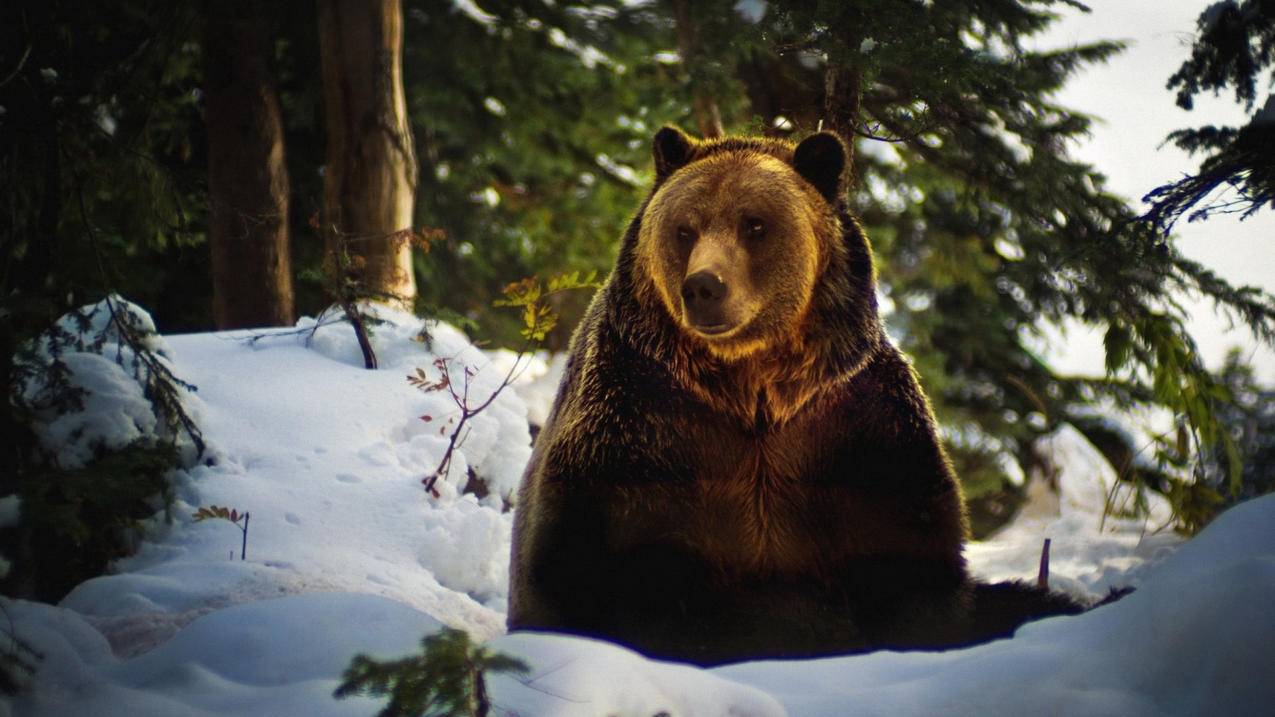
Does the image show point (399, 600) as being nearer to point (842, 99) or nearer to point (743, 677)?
point (743, 677)

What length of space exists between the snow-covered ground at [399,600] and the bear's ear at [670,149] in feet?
5.91

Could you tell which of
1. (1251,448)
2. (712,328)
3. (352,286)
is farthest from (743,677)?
(1251,448)

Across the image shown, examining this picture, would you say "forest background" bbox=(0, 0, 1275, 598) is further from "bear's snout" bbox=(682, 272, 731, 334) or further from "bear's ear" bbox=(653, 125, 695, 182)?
"bear's snout" bbox=(682, 272, 731, 334)

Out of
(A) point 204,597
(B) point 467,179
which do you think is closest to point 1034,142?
(A) point 204,597

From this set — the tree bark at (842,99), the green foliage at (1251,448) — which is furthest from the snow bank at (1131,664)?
the green foliage at (1251,448)

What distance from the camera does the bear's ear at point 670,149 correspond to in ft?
10.7

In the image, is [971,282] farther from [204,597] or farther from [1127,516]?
[204,597]

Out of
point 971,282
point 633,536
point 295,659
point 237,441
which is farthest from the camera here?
point 971,282

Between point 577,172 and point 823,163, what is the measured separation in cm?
660

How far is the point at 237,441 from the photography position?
3998 millimetres

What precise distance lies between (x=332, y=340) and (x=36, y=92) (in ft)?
6.88

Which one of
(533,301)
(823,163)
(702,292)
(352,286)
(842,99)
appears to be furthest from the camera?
(352,286)

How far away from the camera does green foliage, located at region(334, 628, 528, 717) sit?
170 centimetres

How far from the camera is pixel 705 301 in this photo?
272 centimetres
